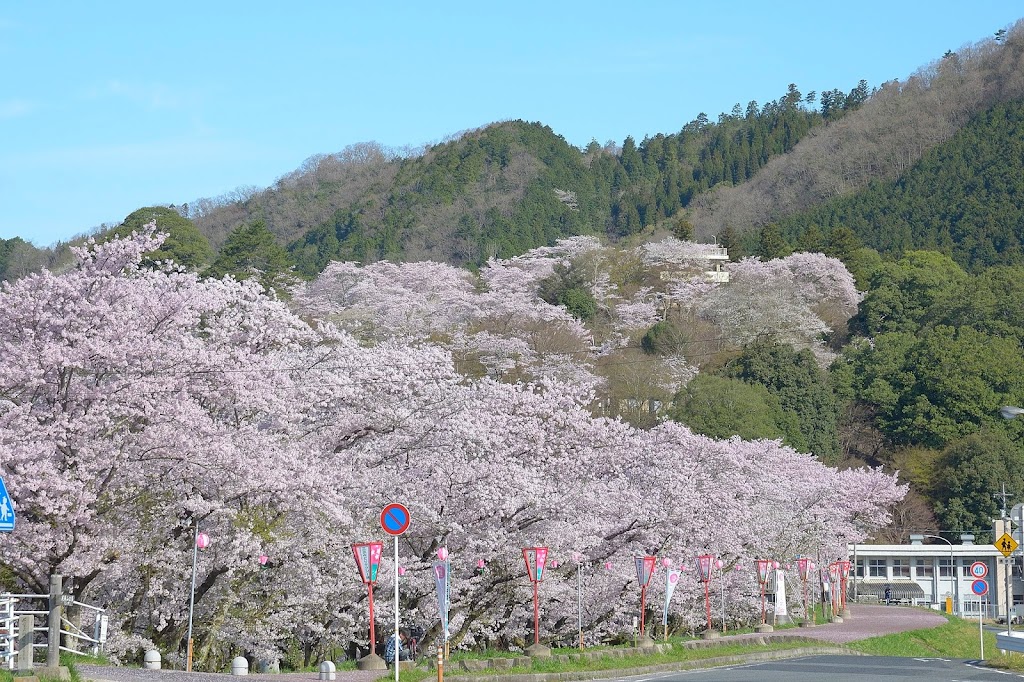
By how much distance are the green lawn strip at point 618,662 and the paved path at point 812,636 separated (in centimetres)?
50

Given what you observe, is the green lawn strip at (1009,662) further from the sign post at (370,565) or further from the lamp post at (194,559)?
the lamp post at (194,559)

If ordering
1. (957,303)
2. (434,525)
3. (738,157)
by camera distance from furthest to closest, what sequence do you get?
(738,157) < (957,303) < (434,525)

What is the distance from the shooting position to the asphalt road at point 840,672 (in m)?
Result: 16.6

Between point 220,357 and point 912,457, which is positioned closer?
point 220,357

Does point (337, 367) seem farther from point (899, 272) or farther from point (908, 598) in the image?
point (899, 272)

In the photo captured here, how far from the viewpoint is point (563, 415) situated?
29156 millimetres

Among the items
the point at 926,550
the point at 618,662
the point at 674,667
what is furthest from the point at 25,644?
the point at 926,550

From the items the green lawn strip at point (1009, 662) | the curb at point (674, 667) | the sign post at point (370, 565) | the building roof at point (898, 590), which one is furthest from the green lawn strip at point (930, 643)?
the building roof at point (898, 590)

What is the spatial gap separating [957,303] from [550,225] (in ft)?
161

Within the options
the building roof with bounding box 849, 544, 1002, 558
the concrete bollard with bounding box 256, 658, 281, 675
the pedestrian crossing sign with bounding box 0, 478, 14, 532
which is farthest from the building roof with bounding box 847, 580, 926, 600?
the pedestrian crossing sign with bounding box 0, 478, 14, 532

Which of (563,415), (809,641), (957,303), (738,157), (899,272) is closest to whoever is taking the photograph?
(809,641)

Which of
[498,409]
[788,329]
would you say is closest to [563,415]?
[498,409]

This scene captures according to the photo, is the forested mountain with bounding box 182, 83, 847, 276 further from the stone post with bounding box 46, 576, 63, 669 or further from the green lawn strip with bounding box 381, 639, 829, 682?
the stone post with bounding box 46, 576, 63, 669

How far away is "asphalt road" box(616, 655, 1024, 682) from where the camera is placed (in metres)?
16.6
